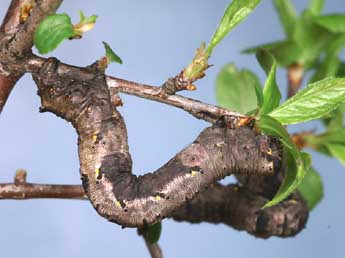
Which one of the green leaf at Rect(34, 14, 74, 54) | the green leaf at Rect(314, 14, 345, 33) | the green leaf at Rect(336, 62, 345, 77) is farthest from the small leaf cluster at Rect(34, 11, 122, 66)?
the green leaf at Rect(336, 62, 345, 77)

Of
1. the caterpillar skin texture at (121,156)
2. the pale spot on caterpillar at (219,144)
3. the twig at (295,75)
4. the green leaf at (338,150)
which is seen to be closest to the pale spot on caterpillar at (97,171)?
the caterpillar skin texture at (121,156)

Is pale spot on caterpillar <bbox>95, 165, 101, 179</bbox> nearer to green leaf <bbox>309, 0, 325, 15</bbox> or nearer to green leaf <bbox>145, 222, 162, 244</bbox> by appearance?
green leaf <bbox>145, 222, 162, 244</bbox>

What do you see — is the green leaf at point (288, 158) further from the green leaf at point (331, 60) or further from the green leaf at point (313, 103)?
the green leaf at point (331, 60)

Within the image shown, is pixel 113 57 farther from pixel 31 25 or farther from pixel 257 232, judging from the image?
pixel 257 232

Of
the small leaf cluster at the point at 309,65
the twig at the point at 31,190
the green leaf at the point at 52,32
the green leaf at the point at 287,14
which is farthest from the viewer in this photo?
the green leaf at the point at 287,14

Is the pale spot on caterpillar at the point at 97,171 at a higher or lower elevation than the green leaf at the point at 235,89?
lower

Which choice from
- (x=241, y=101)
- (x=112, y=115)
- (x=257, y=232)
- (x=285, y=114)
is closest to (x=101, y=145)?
(x=112, y=115)

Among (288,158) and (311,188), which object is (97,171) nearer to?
(288,158)
